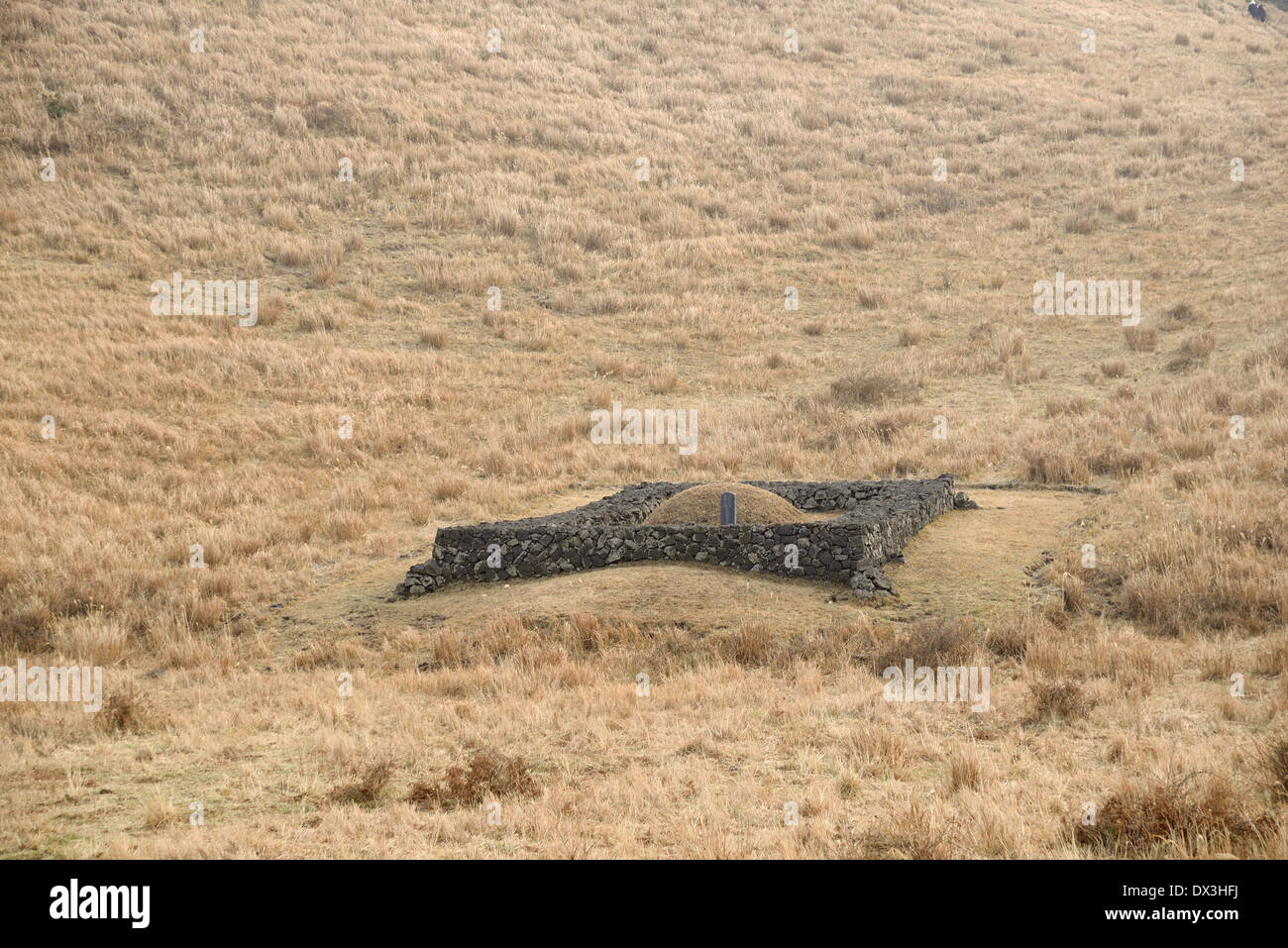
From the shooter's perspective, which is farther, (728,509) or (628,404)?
(628,404)

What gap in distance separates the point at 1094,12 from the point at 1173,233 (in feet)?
116

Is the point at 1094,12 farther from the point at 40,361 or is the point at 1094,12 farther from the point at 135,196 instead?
the point at 40,361

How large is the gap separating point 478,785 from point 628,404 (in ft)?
66.2

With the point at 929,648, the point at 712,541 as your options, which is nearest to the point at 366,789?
the point at 929,648

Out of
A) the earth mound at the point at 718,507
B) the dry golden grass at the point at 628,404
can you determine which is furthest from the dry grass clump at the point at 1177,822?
the earth mound at the point at 718,507

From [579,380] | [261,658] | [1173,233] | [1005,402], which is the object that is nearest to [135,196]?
[579,380]

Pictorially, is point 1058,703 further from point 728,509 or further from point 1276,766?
point 728,509

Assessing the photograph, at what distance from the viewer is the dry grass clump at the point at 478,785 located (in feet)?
25.8

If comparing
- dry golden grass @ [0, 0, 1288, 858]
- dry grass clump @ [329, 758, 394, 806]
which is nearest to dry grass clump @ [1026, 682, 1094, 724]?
dry golden grass @ [0, 0, 1288, 858]

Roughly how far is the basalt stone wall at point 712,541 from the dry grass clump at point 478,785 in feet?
21.3

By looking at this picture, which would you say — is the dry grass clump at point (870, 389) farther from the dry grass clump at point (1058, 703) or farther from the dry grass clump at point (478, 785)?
the dry grass clump at point (478, 785)

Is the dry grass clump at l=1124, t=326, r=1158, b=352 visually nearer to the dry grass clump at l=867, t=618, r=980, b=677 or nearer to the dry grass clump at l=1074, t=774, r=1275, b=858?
the dry grass clump at l=867, t=618, r=980, b=677

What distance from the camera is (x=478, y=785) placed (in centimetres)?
795

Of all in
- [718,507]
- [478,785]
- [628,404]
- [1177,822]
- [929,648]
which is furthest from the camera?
[628,404]
